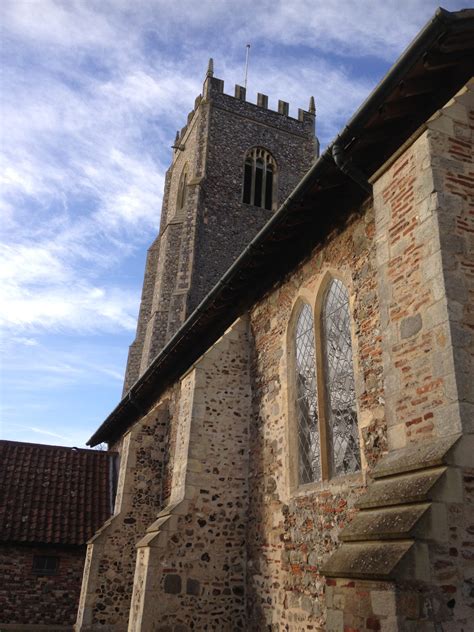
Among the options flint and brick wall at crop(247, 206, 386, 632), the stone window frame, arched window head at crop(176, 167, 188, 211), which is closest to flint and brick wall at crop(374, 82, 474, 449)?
flint and brick wall at crop(247, 206, 386, 632)

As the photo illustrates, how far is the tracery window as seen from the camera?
6066 millimetres

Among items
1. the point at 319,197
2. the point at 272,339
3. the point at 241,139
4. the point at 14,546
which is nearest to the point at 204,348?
the point at 272,339

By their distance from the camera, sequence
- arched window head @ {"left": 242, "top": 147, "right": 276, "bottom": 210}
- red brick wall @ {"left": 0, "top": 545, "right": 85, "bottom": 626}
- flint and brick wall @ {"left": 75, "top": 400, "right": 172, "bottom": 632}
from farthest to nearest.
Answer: arched window head @ {"left": 242, "top": 147, "right": 276, "bottom": 210}
red brick wall @ {"left": 0, "top": 545, "right": 85, "bottom": 626}
flint and brick wall @ {"left": 75, "top": 400, "right": 172, "bottom": 632}

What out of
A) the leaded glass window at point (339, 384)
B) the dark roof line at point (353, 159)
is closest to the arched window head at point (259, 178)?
the dark roof line at point (353, 159)

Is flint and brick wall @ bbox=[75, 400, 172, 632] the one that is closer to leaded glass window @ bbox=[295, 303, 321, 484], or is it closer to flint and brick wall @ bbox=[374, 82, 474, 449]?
leaded glass window @ bbox=[295, 303, 321, 484]

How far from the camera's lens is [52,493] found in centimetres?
1487

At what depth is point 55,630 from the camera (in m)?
11.7

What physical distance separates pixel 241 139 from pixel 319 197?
22.1m

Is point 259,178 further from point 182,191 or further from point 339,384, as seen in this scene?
point 339,384

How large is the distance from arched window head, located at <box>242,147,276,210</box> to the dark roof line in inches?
670

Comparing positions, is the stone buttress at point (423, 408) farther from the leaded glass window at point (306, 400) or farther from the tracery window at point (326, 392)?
the leaded glass window at point (306, 400)

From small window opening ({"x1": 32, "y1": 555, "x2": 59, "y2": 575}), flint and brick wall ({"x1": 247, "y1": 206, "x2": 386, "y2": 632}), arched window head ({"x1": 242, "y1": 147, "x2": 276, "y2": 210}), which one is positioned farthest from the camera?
arched window head ({"x1": 242, "y1": 147, "x2": 276, "y2": 210})

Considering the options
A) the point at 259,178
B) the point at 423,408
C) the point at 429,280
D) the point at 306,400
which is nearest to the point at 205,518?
the point at 306,400

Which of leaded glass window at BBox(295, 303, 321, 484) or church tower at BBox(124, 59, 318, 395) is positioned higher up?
church tower at BBox(124, 59, 318, 395)
